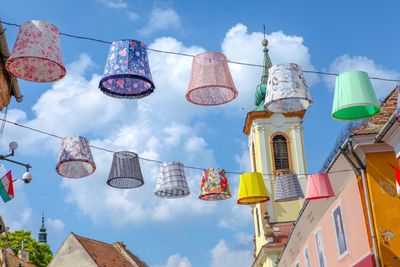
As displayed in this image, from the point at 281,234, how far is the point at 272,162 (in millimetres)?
4659

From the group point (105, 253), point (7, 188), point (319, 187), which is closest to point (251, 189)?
point (319, 187)

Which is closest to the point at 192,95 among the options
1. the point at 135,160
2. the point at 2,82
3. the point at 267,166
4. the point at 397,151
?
the point at 135,160

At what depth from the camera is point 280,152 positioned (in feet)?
134

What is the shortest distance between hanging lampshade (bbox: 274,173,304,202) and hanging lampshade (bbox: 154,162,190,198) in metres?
4.81

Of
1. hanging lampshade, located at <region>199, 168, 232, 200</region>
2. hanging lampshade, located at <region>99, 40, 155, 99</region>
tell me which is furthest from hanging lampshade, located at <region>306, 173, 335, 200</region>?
hanging lampshade, located at <region>99, 40, 155, 99</region>

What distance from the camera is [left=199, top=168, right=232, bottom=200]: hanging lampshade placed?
14.4 metres

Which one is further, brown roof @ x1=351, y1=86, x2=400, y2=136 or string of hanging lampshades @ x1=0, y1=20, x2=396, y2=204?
brown roof @ x1=351, y1=86, x2=400, y2=136

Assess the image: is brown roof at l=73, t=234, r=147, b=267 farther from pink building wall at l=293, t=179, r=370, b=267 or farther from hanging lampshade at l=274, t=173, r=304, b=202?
pink building wall at l=293, t=179, r=370, b=267

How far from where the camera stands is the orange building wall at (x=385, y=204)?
13688mm

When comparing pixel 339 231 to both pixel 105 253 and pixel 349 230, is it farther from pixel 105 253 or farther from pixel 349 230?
pixel 105 253

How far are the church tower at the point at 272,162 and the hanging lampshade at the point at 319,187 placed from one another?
22737 millimetres

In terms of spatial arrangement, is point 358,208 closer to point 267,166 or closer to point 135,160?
point 135,160

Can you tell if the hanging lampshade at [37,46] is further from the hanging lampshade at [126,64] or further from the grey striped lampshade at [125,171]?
the grey striped lampshade at [125,171]

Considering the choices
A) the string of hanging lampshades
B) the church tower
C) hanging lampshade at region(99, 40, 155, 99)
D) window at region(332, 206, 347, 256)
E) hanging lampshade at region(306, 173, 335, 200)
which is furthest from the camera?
the church tower
